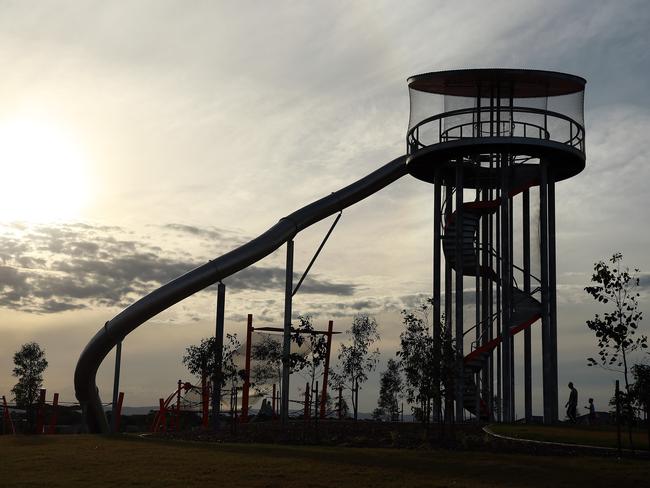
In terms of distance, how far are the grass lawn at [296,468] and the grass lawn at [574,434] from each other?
3.22m

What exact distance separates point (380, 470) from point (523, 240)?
22215 mm

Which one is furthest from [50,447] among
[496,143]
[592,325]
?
[496,143]

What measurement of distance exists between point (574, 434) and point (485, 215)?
1429 cm

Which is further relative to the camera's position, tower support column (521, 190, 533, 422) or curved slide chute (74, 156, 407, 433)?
tower support column (521, 190, 533, 422)

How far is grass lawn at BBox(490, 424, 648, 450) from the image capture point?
95.5ft

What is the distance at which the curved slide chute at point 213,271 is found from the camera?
4081 centimetres

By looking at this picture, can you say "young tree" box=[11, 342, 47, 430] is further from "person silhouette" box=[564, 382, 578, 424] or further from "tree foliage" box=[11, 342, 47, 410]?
"person silhouette" box=[564, 382, 578, 424]

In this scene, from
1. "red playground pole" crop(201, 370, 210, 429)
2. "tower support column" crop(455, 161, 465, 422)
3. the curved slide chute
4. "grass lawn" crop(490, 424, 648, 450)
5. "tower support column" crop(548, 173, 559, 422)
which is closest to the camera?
"grass lawn" crop(490, 424, 648, 450)

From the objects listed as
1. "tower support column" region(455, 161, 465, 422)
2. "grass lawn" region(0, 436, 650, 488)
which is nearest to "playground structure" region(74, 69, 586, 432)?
"tower support column" region(455, 161, 465, 422)

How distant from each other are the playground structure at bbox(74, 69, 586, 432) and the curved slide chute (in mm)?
56

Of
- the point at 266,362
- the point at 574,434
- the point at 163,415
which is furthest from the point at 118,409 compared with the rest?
the point at 574,434

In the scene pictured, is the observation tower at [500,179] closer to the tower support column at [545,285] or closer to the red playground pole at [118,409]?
the tower support column at [545,285]

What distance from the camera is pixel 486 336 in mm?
44000

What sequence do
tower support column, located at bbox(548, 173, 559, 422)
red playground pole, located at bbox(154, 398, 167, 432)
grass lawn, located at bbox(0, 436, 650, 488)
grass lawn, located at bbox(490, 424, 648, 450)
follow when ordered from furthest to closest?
1. red playground pole, located at bbox(154, 398, 167, 432)
2. tower support column, located at bbox(548, 173, 559, 422)
3. grass lawn, located at bbox(490, 424, 648, 450)
4. grass lawn, located at bbox(0, 436, 650, 488)
